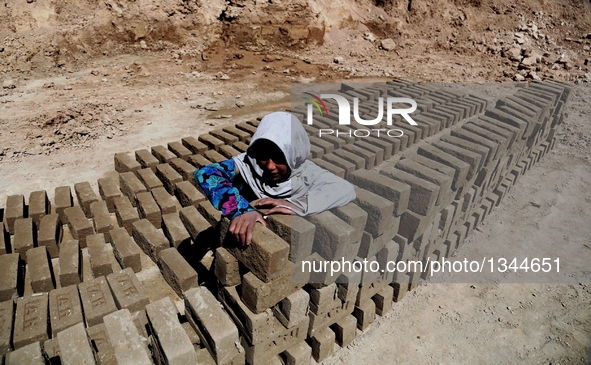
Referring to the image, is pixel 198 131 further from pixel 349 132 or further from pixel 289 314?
pixel 289 314

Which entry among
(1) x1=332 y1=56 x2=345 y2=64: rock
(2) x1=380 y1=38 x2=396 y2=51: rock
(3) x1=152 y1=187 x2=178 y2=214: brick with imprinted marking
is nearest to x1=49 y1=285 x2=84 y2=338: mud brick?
(3) x1=152 y1=187 x2=178 y2=214: brick with imprinted marking

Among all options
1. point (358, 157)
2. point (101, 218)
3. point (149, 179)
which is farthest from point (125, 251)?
point (358, 157)

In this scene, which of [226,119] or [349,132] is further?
[226,119]

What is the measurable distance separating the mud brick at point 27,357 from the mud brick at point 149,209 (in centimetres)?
184

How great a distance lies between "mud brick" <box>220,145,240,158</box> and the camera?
4.71 meters

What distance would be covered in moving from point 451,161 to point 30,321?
3527mm

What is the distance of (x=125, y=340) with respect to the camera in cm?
222

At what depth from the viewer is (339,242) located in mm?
2244

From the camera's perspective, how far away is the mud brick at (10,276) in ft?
9.23

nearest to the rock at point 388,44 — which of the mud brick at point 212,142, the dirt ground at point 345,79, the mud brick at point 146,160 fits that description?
the dirt ground at point 345,79

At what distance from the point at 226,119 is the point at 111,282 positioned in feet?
16.6

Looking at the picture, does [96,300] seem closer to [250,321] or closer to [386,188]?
[250,321]

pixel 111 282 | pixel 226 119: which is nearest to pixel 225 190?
pixel 111 282

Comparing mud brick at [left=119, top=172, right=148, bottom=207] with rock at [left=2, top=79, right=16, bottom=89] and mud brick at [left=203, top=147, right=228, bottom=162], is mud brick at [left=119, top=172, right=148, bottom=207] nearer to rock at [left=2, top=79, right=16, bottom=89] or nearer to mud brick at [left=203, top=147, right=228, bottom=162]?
mud brick at [left=203, top=147, right=228, bottom=162]
